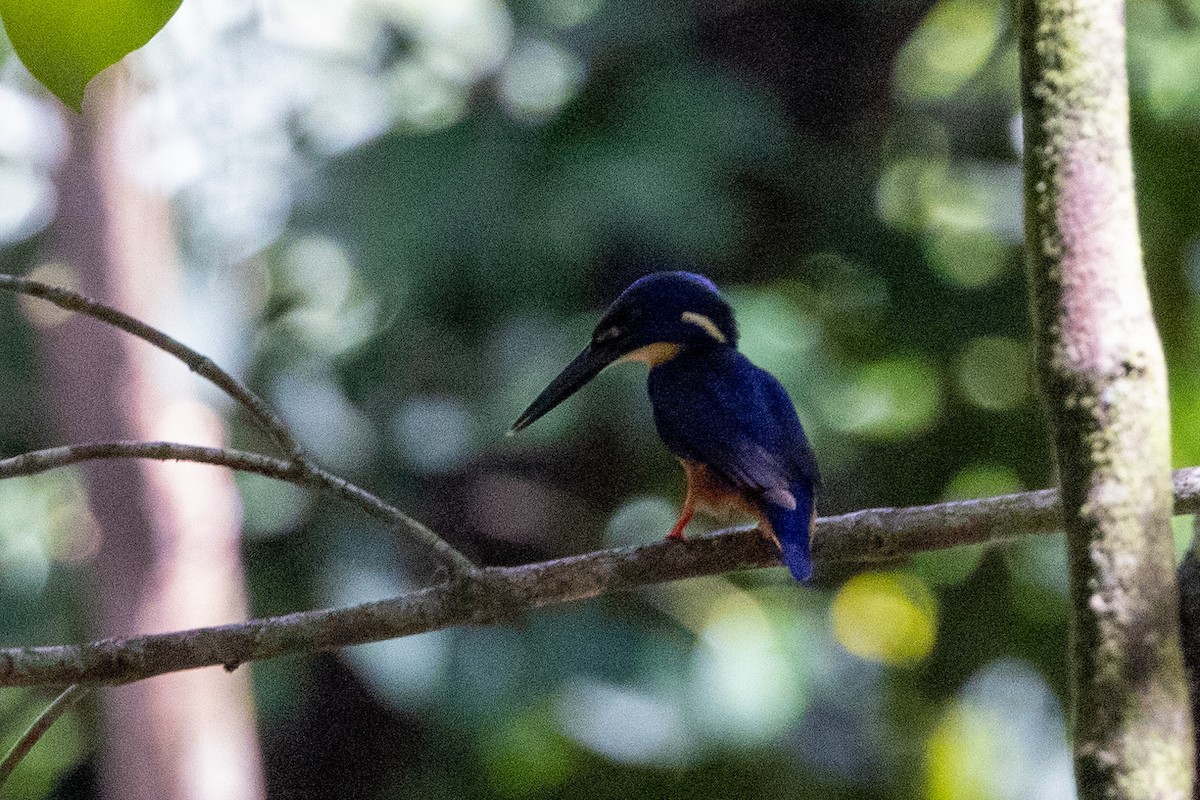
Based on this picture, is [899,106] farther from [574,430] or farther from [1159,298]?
[574,430]

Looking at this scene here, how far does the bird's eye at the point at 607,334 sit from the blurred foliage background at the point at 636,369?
4.12 ft

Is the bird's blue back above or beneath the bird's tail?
above

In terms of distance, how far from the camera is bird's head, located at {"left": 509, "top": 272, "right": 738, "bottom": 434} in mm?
2658

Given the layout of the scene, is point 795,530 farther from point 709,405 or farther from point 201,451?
point 201,451

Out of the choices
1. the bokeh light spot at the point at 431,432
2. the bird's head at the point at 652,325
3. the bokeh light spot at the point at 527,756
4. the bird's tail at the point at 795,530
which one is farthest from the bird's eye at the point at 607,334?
the bokeh light spot at the point at 431,432

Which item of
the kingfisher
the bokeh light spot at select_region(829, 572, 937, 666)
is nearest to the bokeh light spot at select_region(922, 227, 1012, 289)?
the bokeh light spot at select_region(829, 572, 937, 666)

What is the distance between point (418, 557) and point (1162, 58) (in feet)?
9.56

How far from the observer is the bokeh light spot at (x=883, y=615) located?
4.33m

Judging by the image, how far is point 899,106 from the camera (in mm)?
4828

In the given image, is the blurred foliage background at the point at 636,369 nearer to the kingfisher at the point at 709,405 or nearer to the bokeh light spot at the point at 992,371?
the bokeh light spot at the point at 992,371

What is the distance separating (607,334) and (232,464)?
1.22m

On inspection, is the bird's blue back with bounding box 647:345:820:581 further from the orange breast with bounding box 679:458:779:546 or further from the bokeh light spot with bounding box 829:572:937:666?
the bokeh light spot with bounding box 829:572:937:666

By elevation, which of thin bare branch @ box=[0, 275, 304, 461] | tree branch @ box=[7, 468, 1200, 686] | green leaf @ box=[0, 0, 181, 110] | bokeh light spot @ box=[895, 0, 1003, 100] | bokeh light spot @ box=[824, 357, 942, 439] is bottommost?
bokeh light spot @ box=[824, 357, 942, 439]

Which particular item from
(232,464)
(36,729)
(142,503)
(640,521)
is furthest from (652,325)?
(142,503)
